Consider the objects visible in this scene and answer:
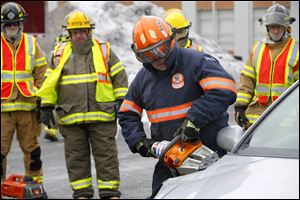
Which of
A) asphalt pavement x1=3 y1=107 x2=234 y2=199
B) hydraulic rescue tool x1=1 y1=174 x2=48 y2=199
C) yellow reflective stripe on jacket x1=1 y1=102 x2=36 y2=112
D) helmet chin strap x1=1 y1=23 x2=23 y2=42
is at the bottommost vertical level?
asphalt pavement x1=3 y1=107 x2=234 y2=199

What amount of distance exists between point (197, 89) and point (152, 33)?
1.55 ft

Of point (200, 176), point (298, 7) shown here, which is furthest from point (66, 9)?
point (200, 176)

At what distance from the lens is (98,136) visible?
24.8 ft

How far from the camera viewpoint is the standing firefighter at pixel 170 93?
16.5ft

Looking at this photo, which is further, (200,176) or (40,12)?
(40,12)

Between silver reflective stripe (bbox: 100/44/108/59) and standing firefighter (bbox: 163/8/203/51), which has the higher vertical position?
standing firefighter (bbox: 163/8/203/51)

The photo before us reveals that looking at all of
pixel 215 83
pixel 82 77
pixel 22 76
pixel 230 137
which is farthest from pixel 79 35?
pixel 230 137

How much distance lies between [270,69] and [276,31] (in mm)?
339

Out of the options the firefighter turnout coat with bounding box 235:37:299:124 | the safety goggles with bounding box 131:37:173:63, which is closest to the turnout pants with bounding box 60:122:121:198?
the firefighter turnout coat with bounding box 235:37:299:124

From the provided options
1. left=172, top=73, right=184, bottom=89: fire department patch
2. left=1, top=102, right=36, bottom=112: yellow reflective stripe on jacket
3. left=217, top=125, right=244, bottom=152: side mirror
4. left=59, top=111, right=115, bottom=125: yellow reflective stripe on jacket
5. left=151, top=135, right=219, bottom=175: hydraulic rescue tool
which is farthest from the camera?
left=1, top=102, right=36, bottom=112: yellow reflective stripe on jacket

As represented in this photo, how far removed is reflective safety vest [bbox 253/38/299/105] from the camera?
23.0 feet

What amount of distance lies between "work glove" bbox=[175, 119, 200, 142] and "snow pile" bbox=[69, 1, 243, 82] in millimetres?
11502

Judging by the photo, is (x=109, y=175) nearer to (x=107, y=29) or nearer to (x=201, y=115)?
(x=201, y=115)

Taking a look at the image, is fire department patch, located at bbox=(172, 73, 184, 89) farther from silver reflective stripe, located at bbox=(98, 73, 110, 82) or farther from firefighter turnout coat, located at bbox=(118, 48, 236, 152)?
silver reflective stripe, located at bbox=(98, 73, 110, 82)
